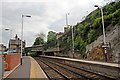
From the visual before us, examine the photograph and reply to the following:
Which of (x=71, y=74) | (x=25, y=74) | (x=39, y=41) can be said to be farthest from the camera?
(x=39, y=41)

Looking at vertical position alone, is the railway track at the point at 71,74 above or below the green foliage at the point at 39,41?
below

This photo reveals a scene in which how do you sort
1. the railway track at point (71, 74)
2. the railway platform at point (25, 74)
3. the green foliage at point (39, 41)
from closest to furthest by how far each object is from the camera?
the railway track at point (71, 74) → the railway platform at point (25, 74) → the green foliage at point (39, 41)

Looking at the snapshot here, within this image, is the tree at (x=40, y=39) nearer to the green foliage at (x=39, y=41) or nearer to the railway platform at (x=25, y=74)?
the green foliage at (x=39, y=41)

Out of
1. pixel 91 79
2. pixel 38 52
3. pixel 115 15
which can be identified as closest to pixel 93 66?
pixel 91 79

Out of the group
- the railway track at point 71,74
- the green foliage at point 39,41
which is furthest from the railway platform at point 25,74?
the green foliage at point 39,41

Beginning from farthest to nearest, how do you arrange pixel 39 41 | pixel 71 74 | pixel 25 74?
pixel 39 41 < pixel 71 74 < pixel 25 74

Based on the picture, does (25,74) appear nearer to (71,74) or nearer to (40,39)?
(71,74)

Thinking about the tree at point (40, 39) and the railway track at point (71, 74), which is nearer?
the railway track at point (71, 74)

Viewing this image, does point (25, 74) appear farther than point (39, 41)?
No

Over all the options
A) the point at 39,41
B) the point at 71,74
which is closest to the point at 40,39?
the point at 39,41

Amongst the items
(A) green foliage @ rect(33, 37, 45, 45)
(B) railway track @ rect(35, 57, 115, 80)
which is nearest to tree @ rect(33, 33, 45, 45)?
(A) green foliage @ rect(33, 37, 45, 45)

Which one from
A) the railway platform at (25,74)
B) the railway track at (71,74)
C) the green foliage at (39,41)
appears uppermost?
the green foliage at (39,41)

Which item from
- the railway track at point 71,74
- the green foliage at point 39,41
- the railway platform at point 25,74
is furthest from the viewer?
the green foliage at point 39,41

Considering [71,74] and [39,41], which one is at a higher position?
[39,41]
